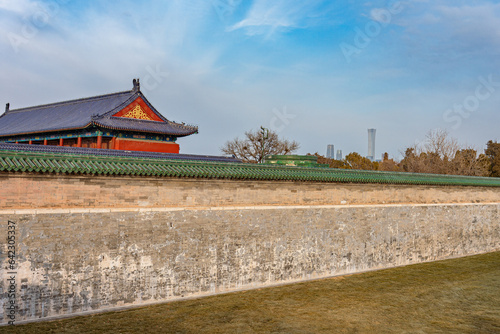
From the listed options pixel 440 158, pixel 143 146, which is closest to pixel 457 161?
pixel 440 158

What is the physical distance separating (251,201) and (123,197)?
11.7 feet

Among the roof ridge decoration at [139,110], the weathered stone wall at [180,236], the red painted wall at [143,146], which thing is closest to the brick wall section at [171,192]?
the weathered stone wall at [180,236]

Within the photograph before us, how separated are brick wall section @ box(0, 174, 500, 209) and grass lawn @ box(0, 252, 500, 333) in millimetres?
2303

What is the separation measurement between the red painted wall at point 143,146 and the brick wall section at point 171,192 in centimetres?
910

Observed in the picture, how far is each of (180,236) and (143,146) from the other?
10.4 metres

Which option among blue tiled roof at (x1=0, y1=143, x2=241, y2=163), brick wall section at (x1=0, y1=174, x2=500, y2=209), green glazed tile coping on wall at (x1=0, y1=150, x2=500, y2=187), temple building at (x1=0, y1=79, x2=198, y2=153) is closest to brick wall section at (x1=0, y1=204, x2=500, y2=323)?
brick wall section at (x1=0, y1=174, x2=500, y2=209)

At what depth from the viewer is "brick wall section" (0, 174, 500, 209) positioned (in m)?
9.38

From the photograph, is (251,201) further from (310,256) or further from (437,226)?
(437,226)

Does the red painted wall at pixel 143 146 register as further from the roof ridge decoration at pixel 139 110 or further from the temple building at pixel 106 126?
the roof ridge decoration at pixel 139 110

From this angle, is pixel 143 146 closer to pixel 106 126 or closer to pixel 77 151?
pixel 106 126

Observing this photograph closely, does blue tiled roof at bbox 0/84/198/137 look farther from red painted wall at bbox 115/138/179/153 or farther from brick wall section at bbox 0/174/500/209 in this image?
brick wall section at bbox 0/174/500/209

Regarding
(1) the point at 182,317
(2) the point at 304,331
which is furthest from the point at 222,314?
(2) the point at 304,331

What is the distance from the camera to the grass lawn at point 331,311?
945cm

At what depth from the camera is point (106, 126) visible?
1903cm
